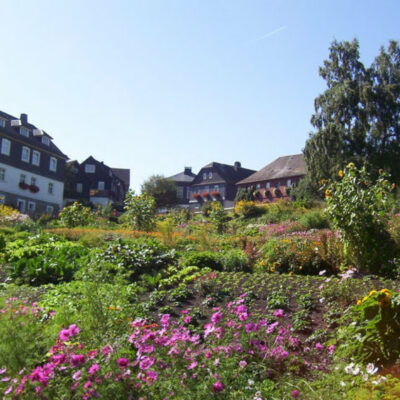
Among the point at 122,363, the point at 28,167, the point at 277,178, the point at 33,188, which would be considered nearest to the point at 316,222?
the point at 122,363

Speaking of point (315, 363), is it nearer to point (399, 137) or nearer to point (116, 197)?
point (399, 137)

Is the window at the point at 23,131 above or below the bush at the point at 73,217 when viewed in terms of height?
above

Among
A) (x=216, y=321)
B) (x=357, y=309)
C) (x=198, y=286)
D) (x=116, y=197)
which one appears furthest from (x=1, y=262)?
(x=116, y=197)

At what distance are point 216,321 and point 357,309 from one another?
1.09 m

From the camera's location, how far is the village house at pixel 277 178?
153ft

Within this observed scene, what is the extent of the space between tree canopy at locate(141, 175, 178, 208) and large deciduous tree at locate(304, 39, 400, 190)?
986 inches

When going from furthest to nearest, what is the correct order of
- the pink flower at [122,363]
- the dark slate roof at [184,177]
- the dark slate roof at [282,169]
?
the dark slate roof at [184,177] → the dark slate roof at [282,169] → the pink flower at [122,363]

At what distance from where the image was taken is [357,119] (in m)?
26.3

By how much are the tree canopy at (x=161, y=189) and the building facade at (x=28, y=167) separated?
13589 millimetres

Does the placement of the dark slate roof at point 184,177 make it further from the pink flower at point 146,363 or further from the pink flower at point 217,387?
the pink flower at point 217,387

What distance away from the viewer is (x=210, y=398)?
2.69m

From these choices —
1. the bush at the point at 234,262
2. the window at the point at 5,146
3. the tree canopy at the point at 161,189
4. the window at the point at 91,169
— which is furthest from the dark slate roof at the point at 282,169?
the bush at the point at 234,262

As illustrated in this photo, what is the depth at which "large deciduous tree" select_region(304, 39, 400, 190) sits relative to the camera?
84.1 feet

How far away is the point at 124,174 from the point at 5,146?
34902 mm
